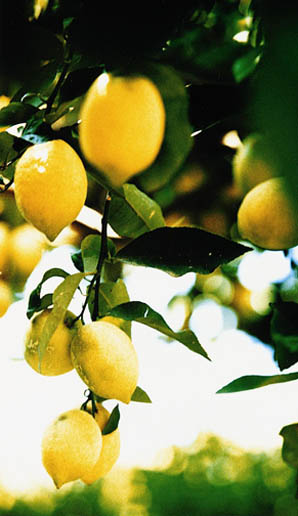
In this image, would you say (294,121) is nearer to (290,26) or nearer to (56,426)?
(290,26)

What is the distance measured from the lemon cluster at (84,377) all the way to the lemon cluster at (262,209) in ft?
0.68

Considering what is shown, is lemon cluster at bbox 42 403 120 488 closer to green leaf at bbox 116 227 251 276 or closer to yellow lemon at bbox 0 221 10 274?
green leaf at bbox 116 227 251 276

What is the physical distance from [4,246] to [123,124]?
60cm

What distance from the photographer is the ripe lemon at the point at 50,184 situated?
620 millimetres

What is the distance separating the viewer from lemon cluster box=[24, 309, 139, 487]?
0.70 meters

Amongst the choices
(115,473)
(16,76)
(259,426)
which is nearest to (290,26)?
(16,76)

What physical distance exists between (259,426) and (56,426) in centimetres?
450

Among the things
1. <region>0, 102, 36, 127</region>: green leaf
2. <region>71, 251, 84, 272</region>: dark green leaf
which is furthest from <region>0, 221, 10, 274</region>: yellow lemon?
<region>0, 102, 36, 127</region>: green leaf

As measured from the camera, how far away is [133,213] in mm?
868

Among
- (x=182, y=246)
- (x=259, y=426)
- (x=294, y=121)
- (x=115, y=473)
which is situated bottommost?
(x=115, y=473)

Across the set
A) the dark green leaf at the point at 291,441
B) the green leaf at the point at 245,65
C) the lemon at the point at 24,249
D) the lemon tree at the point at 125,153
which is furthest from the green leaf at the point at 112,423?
the green leaf at the point at 245,65

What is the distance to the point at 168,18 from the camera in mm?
542

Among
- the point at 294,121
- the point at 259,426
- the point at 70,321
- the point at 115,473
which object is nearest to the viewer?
the point at 294,121

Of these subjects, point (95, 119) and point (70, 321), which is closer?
point (95, 119)
